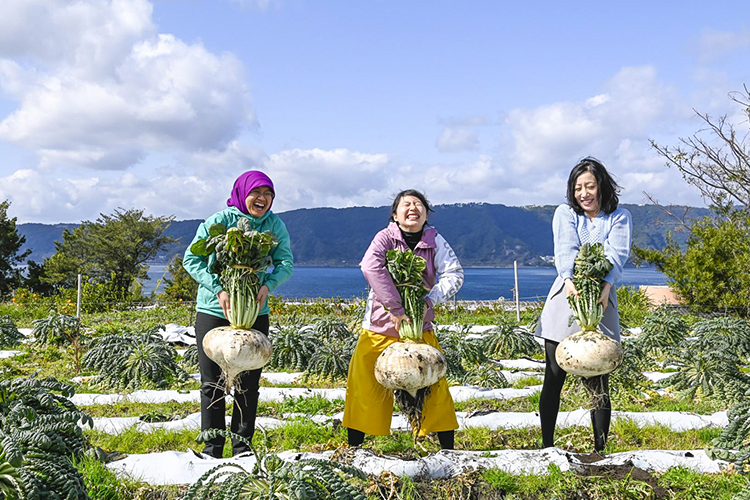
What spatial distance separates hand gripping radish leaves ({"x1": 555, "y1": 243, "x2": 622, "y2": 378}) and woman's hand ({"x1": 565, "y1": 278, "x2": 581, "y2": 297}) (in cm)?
Result: 2

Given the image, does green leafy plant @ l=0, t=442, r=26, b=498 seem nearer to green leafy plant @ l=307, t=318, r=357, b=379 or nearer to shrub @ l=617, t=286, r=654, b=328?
green leafy plant @ l=307, t=318, r=357, b=379

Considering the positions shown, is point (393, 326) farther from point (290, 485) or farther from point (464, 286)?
point (464, 286)

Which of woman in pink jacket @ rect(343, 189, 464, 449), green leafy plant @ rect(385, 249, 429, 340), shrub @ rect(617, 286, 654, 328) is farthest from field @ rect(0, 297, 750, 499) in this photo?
shrub @ rect(617, 286, 654, 328)

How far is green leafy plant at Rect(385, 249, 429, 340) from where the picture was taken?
3.20 meters

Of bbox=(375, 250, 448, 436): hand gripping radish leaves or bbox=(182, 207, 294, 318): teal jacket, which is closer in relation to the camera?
bbox=(375, 250, 448, 436): hand gripping radish leaves

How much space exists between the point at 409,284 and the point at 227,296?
43.2 inches

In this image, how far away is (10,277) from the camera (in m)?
24.1

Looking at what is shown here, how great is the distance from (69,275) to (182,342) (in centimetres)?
2129

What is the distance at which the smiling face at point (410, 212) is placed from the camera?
336 cm

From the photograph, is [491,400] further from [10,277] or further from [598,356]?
[10,277]

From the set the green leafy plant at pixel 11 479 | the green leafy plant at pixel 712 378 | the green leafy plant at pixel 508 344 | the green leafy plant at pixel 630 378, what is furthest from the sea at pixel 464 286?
the green leafy plant at pixel 11 479

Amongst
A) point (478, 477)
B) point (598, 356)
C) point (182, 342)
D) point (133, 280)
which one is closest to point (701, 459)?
point (598, 356)

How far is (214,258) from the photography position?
10.7ft

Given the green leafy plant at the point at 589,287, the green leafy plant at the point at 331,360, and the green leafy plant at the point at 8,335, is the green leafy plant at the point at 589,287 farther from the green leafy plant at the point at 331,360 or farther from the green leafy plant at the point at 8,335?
the green leafy plant at the point at 8,335
